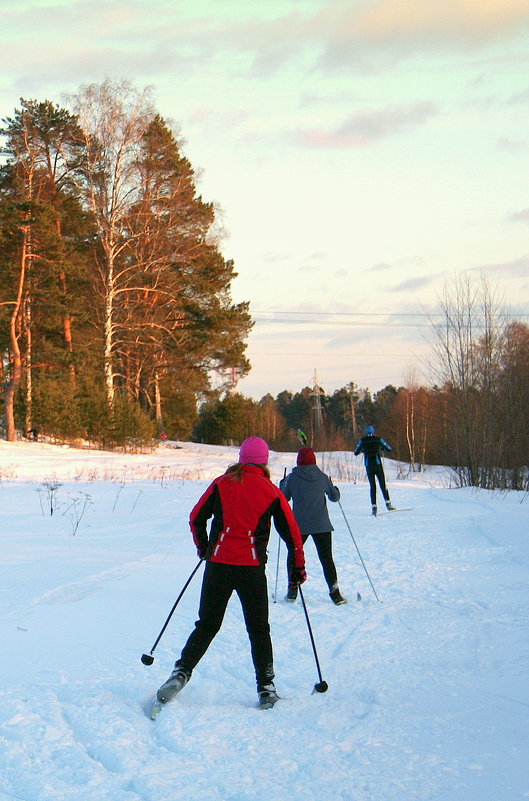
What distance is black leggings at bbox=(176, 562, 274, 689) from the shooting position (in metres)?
5.17

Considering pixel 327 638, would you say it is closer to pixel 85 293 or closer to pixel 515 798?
pixel 515 798

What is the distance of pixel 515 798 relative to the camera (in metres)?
3.67

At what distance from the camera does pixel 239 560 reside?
515cm

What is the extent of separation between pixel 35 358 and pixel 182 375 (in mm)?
10149

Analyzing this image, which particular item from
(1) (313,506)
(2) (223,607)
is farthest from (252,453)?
(1) (313,506)

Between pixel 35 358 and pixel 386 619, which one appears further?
pixel 35 358

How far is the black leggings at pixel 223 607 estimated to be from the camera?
5.17 metres

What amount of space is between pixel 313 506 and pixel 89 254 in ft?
97.8

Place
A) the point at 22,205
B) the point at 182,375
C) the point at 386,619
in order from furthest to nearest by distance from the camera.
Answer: the point at 182,375, the point at 22,205, the point at 386,619

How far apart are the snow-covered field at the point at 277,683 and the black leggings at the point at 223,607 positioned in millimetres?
259

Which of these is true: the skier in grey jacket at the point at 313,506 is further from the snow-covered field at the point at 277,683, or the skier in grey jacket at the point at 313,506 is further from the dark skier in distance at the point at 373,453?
the dark skier in distance at the point at 373,453

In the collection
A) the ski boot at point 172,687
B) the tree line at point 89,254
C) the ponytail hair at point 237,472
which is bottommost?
the ski boot at point 172,687

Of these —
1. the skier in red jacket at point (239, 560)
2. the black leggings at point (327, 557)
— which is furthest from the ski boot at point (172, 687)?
the black leggings at point (327, 557)

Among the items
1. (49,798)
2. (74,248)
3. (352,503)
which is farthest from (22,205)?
(49,798)
